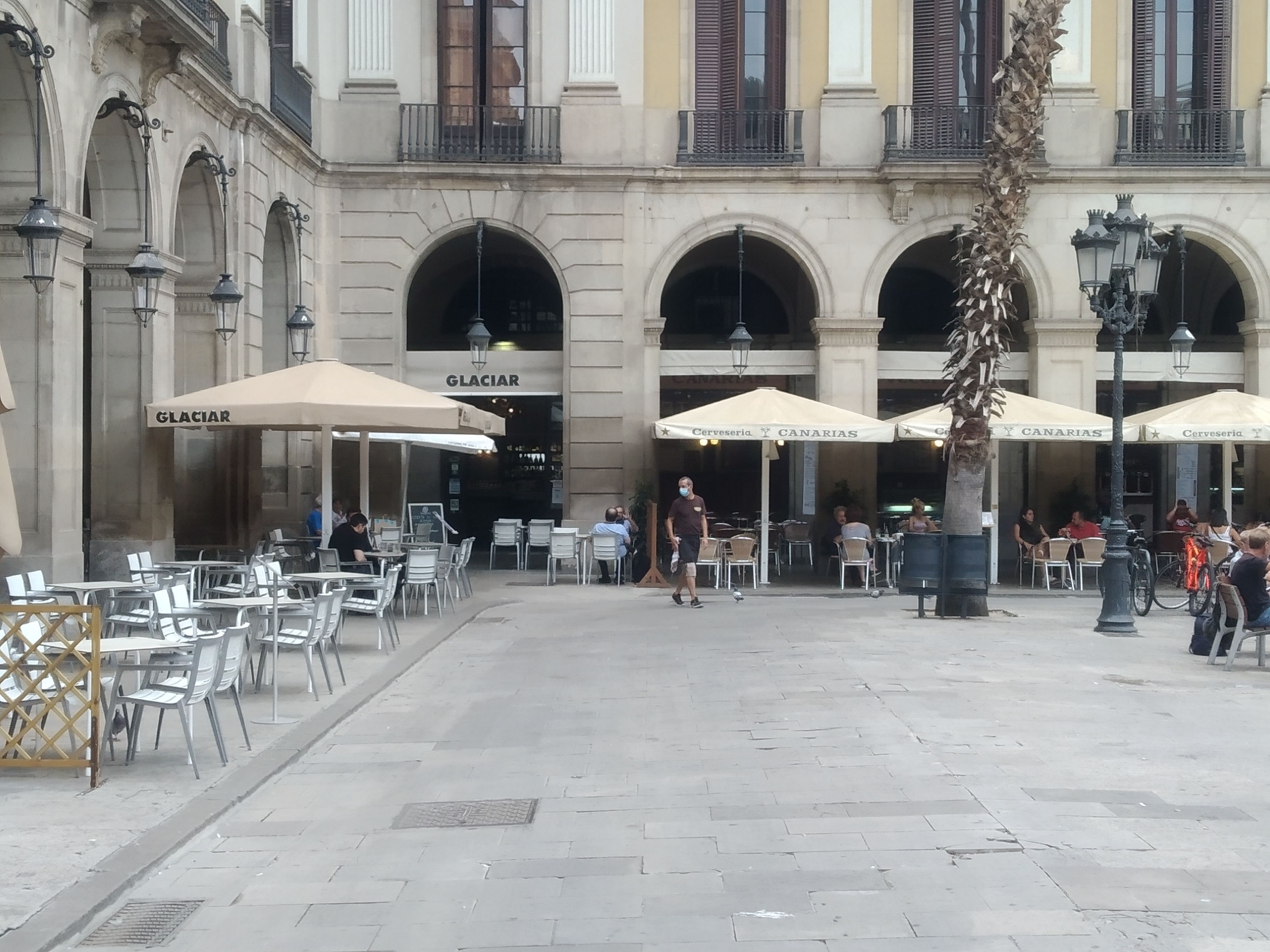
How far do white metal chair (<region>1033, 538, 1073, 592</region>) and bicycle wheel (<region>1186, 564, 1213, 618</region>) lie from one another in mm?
3341

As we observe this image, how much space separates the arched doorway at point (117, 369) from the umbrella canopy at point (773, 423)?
25.6ft

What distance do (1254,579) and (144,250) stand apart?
12.0 metres

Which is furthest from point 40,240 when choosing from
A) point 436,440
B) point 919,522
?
point 919,522

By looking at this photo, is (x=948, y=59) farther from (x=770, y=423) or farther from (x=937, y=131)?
(x=770, y=423)

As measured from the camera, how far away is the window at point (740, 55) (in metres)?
24.9

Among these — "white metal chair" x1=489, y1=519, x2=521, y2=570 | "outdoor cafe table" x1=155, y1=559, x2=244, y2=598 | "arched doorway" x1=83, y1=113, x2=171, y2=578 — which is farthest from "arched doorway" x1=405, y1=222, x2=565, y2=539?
"outdoor cafe table" x1=155, y1=559, x2=244, y2=598

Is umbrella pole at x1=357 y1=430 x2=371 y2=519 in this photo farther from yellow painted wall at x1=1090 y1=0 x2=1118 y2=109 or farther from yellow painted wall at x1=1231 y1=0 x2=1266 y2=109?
yellow painted wall at x1=1231 y1=0 x2=1266 y2=109

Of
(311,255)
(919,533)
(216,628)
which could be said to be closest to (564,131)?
(311,255)

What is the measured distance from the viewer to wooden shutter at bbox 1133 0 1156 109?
81.5 feet

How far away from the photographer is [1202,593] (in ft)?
55.0

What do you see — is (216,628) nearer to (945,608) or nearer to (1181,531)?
(945,608)

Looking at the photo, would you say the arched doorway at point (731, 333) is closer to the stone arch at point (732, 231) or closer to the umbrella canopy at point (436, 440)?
the stone arch at point (732, 231)

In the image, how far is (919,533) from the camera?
57.9 feet

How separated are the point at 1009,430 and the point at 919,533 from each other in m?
3.93
